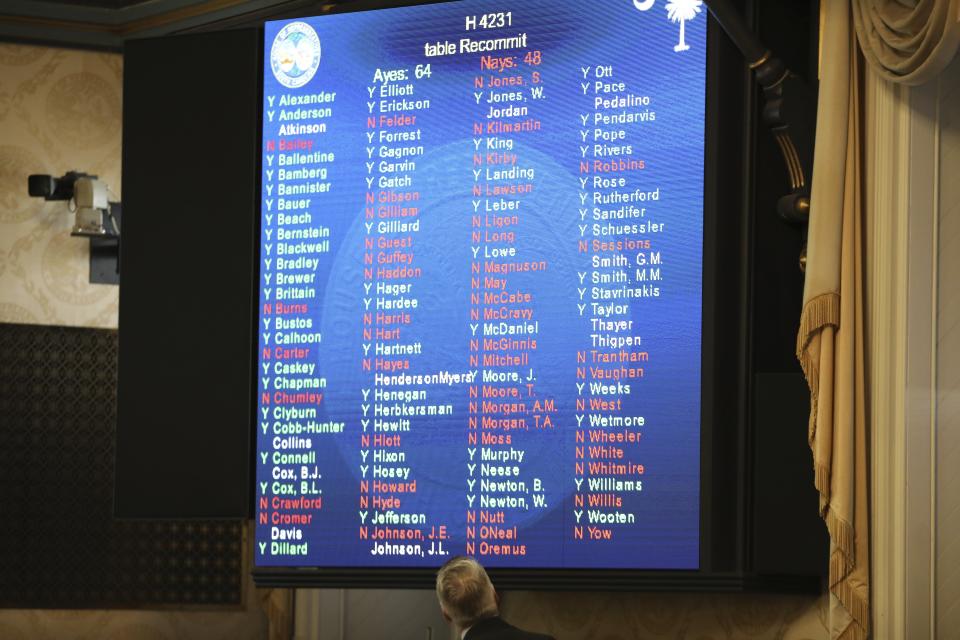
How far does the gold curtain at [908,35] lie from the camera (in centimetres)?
323

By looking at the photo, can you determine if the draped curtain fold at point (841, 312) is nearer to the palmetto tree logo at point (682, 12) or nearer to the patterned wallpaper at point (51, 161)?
the palmetto tree logo at point (682, 12)

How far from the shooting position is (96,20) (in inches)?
227

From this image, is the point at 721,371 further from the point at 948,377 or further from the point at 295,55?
the point at 295,55

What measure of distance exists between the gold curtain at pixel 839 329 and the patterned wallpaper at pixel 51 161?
3.02 m

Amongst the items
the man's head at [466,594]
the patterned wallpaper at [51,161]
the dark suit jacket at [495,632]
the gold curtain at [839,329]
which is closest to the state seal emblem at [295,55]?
the patterned wallpaper at [51,161]

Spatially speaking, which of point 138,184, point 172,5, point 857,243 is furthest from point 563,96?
point 172,5

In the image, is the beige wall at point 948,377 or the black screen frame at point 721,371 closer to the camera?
the beige wall at point 948,377

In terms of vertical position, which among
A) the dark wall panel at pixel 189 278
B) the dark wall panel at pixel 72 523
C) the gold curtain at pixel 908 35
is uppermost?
the gold curtain at pixel 908 35

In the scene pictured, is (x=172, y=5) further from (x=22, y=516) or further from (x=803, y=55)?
(x=803, y=55)

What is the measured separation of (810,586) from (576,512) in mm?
693

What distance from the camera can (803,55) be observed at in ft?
13.7

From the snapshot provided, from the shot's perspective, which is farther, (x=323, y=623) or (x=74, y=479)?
(x=74, y=479)

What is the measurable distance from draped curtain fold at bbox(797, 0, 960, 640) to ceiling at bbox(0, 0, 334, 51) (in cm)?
271

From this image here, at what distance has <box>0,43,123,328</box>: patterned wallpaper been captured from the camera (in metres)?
5.66
